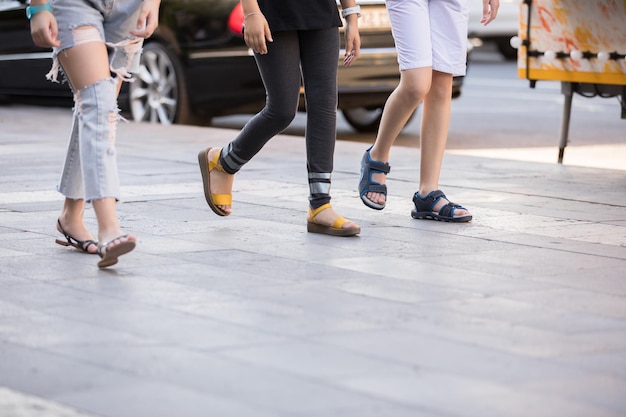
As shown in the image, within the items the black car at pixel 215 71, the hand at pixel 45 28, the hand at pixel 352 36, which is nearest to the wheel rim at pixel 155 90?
the black car at pixel 215 71

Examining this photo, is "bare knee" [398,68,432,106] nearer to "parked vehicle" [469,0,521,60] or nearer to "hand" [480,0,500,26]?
"hand" [480,0,500,26]

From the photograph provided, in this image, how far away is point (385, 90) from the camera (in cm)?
1085

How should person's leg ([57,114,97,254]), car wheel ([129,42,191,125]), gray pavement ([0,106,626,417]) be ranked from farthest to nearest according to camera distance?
1. car wheel ([129,42,191,125])
2. person's leg ([57,114,97,254])
3. gray pavement ([0,106,626,417])

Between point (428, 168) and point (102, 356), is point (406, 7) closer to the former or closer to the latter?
point (428, 168)

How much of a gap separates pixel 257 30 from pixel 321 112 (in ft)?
1.55

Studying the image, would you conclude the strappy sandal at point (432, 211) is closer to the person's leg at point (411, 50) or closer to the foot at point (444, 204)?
the foot at point (444, 204)

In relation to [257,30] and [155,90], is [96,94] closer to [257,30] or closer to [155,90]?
[257,30]

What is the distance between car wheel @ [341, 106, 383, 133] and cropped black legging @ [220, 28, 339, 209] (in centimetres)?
603

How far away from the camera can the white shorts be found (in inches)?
243

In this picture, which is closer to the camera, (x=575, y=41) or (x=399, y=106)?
(x=399, y=106)

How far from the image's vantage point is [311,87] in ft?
18.8

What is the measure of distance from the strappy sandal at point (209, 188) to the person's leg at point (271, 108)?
0.01 meters

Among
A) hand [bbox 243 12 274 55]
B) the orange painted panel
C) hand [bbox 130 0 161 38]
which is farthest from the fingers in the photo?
the orange painted panel

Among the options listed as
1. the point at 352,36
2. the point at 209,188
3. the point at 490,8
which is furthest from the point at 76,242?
the point at 490,8
